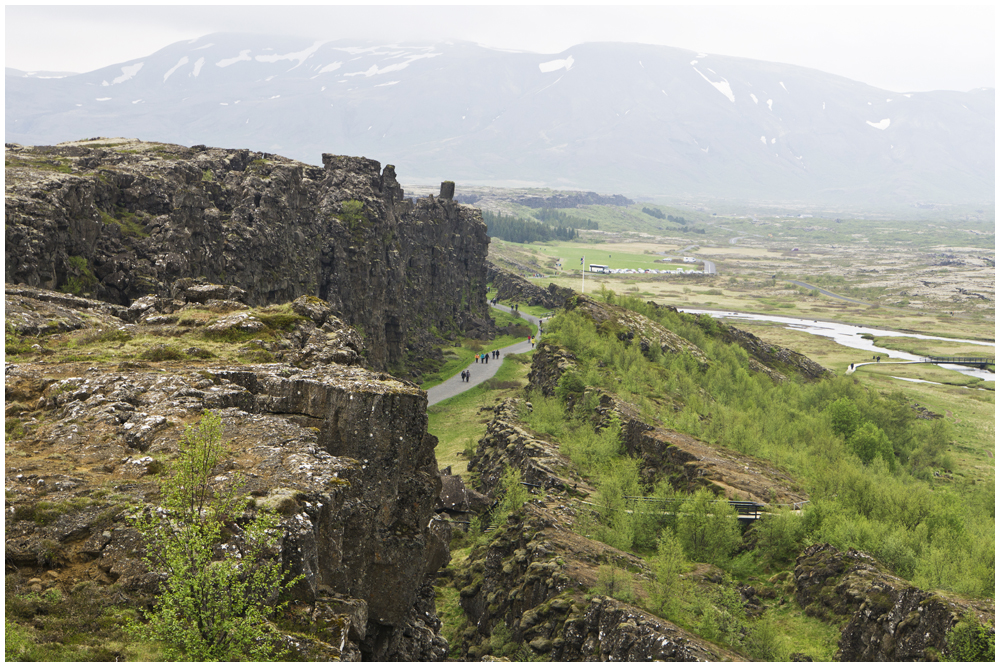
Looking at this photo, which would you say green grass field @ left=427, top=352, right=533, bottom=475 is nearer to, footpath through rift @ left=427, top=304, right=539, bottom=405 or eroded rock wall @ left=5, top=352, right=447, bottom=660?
footpath through rift @ left=427, top=304, right=539, bottom=405

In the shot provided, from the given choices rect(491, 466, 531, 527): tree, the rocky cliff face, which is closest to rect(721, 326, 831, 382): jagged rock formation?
the rocky cliff face

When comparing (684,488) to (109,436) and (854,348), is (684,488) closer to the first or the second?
(109,436)

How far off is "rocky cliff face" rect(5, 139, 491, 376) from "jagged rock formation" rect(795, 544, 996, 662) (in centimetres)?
4777

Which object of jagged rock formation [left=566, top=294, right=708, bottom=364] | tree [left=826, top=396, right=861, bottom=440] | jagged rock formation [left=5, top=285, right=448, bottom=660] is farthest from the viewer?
jagged rock formation [left=566, top=294, right=708, bottom=364]

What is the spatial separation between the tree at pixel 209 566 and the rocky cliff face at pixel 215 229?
4413 cm

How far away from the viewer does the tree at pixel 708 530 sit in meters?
49.9

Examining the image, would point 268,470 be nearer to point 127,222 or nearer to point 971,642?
point 971,642

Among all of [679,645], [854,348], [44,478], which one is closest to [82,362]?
[44,478]

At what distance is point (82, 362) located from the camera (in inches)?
1230

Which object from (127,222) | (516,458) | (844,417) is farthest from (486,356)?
(127,222)

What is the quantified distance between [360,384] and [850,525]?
3579 cm

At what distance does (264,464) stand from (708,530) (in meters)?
36.3

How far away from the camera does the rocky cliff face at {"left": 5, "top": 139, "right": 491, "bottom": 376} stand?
61531 millimetres

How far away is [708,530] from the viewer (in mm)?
50531
